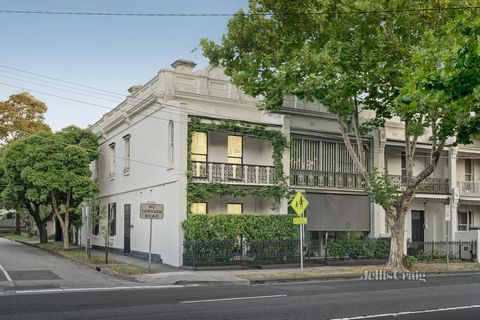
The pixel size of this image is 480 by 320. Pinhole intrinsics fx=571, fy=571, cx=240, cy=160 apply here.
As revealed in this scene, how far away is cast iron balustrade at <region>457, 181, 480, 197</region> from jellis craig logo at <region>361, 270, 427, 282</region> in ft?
43.6

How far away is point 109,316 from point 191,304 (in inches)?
92.4

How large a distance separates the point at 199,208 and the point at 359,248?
318 inches

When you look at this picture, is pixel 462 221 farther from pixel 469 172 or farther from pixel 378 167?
pixel 378 167

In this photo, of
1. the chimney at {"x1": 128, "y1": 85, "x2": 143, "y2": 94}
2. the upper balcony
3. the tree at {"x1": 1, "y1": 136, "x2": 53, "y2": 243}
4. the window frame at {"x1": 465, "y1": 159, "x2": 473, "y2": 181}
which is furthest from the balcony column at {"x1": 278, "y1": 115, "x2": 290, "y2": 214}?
the window frame at {"x1": 465, "y1": 159, "x2": 473, "y2": 181}

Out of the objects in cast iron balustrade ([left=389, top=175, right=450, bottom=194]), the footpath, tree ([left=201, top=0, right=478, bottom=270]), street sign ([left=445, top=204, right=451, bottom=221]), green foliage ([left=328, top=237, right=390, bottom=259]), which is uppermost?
tree ([left=201, top=0, right=478, bottom=270])

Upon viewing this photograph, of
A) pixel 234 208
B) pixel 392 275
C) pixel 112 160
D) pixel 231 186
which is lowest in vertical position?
pixel 392 275

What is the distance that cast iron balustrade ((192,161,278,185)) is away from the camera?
25.6 meters

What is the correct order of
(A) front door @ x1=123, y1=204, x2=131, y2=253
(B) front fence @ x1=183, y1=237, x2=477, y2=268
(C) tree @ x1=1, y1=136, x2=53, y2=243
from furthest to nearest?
(C) tree @ x1=1, y1=136, x2=53, y2=243, (A) front door @ x1=123, y1=204, x2=131, y2=253, (B) front fence @ x1=183, y1=237, x2=477, y2=268

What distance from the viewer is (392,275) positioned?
2248cm

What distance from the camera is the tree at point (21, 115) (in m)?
57.5

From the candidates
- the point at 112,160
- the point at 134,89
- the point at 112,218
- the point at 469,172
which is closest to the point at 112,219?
the point at 112,218

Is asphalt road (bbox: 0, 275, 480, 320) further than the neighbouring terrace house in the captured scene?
No

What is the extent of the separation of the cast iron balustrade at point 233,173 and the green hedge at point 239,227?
198cm

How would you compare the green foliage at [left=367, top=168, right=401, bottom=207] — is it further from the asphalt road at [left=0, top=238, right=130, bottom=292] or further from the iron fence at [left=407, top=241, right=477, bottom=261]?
the asphalt road at [left=0, top=238, right=130, bottom=292]
